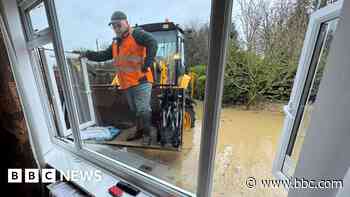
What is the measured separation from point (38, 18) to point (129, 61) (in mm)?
847

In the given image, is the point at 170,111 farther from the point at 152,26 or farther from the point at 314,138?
the point at 314,138

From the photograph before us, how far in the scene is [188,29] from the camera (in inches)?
31.1

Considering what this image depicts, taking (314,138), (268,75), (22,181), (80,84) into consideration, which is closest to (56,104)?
(80,84)

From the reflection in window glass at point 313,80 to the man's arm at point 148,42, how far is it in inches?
30.7

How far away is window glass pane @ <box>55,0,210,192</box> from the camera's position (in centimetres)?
88

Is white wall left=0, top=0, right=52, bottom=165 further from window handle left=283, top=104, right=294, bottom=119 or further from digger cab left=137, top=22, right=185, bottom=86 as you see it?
window handle left=283, top=104, right=294, bottom=119

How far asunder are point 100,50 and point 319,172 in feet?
4.45

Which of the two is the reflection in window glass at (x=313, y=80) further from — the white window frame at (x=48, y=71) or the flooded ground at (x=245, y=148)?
the white window frame at (x=48, y=71)

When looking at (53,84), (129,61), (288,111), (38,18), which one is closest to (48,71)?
(53,84)

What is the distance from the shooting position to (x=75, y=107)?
1.26m

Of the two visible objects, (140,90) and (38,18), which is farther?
(38,18)

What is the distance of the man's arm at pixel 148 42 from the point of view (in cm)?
101

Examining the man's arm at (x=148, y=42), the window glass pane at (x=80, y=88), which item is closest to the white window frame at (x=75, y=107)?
the window glass pane at (x=80, y=88)

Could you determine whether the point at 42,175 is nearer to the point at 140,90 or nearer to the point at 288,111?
the point at 140,90
